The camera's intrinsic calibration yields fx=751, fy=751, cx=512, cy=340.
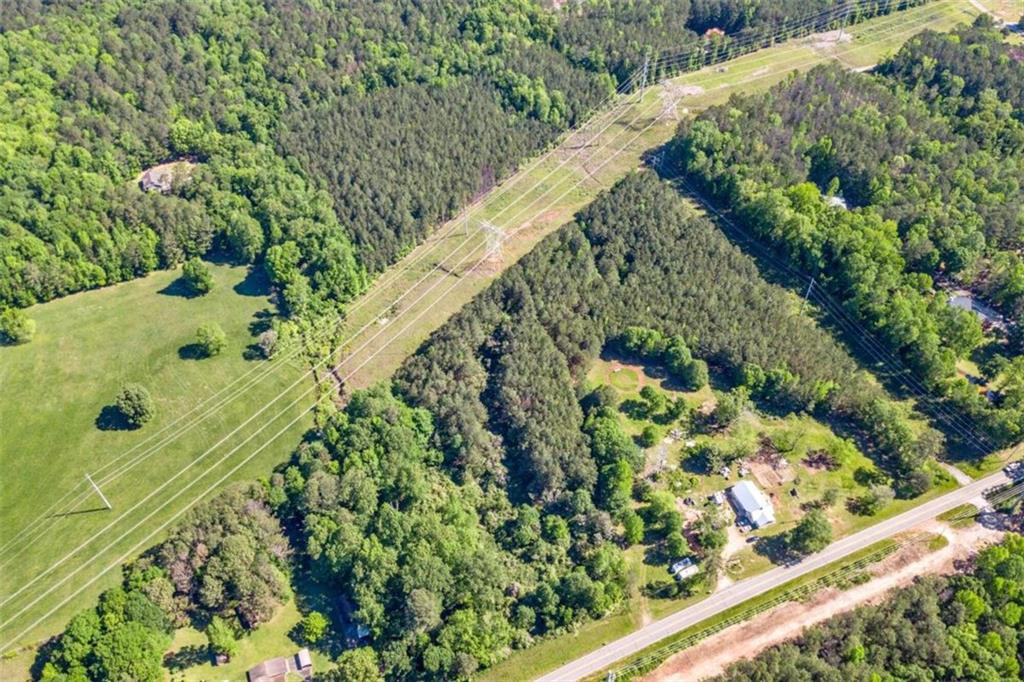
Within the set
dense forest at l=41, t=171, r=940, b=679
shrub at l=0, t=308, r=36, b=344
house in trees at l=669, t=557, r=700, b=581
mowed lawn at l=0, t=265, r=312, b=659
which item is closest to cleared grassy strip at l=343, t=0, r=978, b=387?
dense forest at l=41, t=171, r=940, b=679

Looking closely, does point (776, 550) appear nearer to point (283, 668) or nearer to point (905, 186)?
point (283, 668)

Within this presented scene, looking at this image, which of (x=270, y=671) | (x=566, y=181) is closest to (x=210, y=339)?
(x=270, y=671)

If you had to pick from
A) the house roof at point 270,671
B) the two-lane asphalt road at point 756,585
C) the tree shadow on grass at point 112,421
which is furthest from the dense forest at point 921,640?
the tree shadow on grass at point 112,421

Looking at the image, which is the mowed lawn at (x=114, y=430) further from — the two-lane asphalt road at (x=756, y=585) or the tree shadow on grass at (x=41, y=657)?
the two-lane asphalt road at (x=756, y=585)

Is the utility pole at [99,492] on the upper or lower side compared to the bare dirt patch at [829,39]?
lower

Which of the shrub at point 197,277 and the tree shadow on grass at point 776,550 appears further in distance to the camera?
the shrub at point 197,277

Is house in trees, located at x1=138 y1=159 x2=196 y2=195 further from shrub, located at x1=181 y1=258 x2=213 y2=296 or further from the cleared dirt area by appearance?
the cleared dirt area
